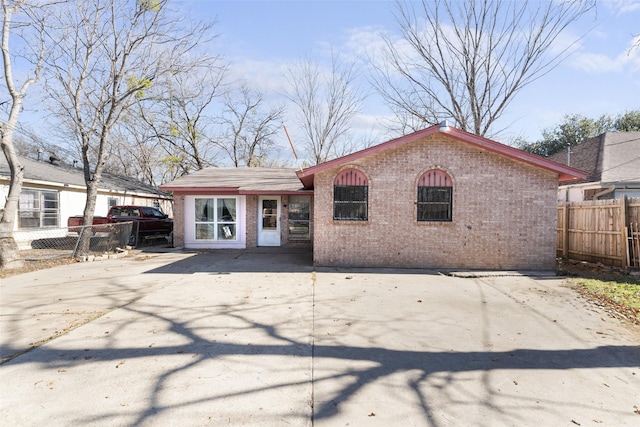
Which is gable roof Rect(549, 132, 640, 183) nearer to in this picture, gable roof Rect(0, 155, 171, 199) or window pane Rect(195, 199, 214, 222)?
window pane Rect(195, 199, 214, 222)

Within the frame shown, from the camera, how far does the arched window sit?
9820 millimetres

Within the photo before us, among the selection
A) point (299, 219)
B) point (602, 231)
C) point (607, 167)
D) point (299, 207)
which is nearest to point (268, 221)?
point (299, 219)

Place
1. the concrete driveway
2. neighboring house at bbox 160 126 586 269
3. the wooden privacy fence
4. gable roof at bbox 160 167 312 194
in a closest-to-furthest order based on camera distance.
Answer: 1. the concrete driveway
2. the wooden privacy fence
3. neighboring house at bbox 160 126 586 269
4. gable roof at bbox 160 167 312 194

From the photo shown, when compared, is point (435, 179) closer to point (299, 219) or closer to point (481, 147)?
point (481, 147)

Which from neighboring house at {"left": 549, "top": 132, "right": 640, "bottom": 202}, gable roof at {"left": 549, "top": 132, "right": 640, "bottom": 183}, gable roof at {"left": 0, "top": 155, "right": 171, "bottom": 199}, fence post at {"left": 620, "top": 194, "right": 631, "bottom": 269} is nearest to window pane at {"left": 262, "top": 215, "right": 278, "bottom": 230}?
gable roof at {"left": 0, "top": 155, "right": 171, "bottom": 199}

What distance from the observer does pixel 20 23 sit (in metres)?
9.76

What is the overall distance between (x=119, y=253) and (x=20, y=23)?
24.4 ft

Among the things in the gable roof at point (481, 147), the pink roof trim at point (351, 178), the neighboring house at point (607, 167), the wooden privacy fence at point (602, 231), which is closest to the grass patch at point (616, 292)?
the wooden privacy fence at point (602, 231)

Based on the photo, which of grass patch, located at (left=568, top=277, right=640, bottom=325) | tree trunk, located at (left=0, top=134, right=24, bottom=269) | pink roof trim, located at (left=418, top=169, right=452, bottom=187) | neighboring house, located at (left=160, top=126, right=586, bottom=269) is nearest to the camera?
grass patch, located at (left=568, top=277, right=640, bottom=325)

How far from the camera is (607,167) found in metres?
14.7

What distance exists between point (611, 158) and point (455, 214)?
11.1m

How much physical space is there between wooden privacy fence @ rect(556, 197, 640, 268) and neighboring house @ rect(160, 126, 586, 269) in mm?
1488

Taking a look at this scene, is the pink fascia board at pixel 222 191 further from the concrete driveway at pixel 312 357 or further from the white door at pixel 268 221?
the concrete driveway at pixel 312 357

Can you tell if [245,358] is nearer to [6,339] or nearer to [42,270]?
[6,339]
